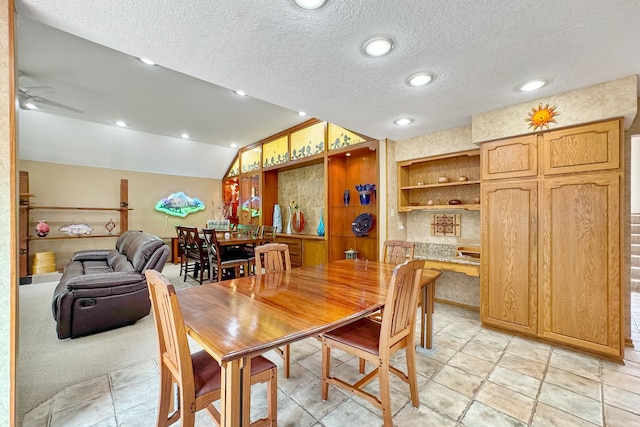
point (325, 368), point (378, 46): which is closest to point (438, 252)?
point (325, 368)

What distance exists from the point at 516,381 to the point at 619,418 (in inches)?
21.1

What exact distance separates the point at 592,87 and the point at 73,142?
8.11m

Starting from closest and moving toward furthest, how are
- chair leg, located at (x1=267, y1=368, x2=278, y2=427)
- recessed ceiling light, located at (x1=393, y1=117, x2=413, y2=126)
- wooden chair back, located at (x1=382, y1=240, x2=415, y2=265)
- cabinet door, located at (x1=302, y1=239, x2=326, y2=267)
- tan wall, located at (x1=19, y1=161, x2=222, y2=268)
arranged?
chair leg, located at (x1=267, y1=368, x2=278, y2=427), wooden chair back, located at (x1=382, y1=240, x2=415, y2=265), recessed ceiling light, located at (x1=393, y1=117, x2=413, y2=126), cabinet door, located at (x1=302, y1=239, x2=326, y2=267), tan wall, located at (x1=19, y1=161, x2=222, y2=268)

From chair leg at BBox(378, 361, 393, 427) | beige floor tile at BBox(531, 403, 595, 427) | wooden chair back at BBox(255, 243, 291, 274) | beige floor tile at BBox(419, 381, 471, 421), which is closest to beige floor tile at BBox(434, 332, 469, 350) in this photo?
beige floor tile at BBox(419, 381, 471, 421)

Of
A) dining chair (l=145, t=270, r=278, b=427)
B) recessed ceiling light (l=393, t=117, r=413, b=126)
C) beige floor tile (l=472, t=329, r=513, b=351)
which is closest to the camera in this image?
dining chair (l=145, t=270, r=278, b=427)

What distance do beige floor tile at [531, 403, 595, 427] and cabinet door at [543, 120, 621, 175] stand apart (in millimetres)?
2012

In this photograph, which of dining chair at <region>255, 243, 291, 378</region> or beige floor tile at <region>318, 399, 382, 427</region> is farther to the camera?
dining chair at <region>255, 243, 291, 378</region>

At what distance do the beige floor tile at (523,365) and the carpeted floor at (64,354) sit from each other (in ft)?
10.2

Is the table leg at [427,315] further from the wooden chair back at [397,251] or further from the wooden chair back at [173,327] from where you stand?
the wooden chair back at [173,327]

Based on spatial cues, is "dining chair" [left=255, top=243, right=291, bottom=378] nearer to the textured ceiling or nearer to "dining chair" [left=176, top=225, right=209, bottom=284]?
the textured ceiling

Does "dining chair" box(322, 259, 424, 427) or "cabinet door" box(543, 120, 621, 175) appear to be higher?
"cabinet door" box(543, 120, 621, 175)

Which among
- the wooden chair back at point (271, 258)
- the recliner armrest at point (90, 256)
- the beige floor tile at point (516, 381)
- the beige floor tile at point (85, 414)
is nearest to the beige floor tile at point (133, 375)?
the beige floor tile at point (85, 414)

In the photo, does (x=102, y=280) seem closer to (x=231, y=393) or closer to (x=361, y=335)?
(x=231, y=393)

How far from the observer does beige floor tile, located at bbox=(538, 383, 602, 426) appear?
1.74 m
